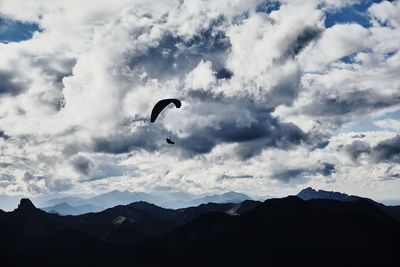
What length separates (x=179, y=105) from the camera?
7300 centimetres

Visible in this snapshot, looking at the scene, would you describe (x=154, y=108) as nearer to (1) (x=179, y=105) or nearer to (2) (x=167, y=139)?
(1) (x=179, y=105)

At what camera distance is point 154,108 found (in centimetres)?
7506

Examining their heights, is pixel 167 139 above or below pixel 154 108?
below

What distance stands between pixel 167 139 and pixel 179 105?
8.87 m

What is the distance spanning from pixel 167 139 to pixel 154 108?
10.6 m

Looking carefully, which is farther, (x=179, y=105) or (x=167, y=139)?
(x=179, y=105)

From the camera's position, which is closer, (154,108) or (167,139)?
(167,139)

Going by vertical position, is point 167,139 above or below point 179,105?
below

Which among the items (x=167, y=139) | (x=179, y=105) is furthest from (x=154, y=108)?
(x=167, y=139)

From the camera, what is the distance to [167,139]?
66250mm

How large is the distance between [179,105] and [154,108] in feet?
15.9
